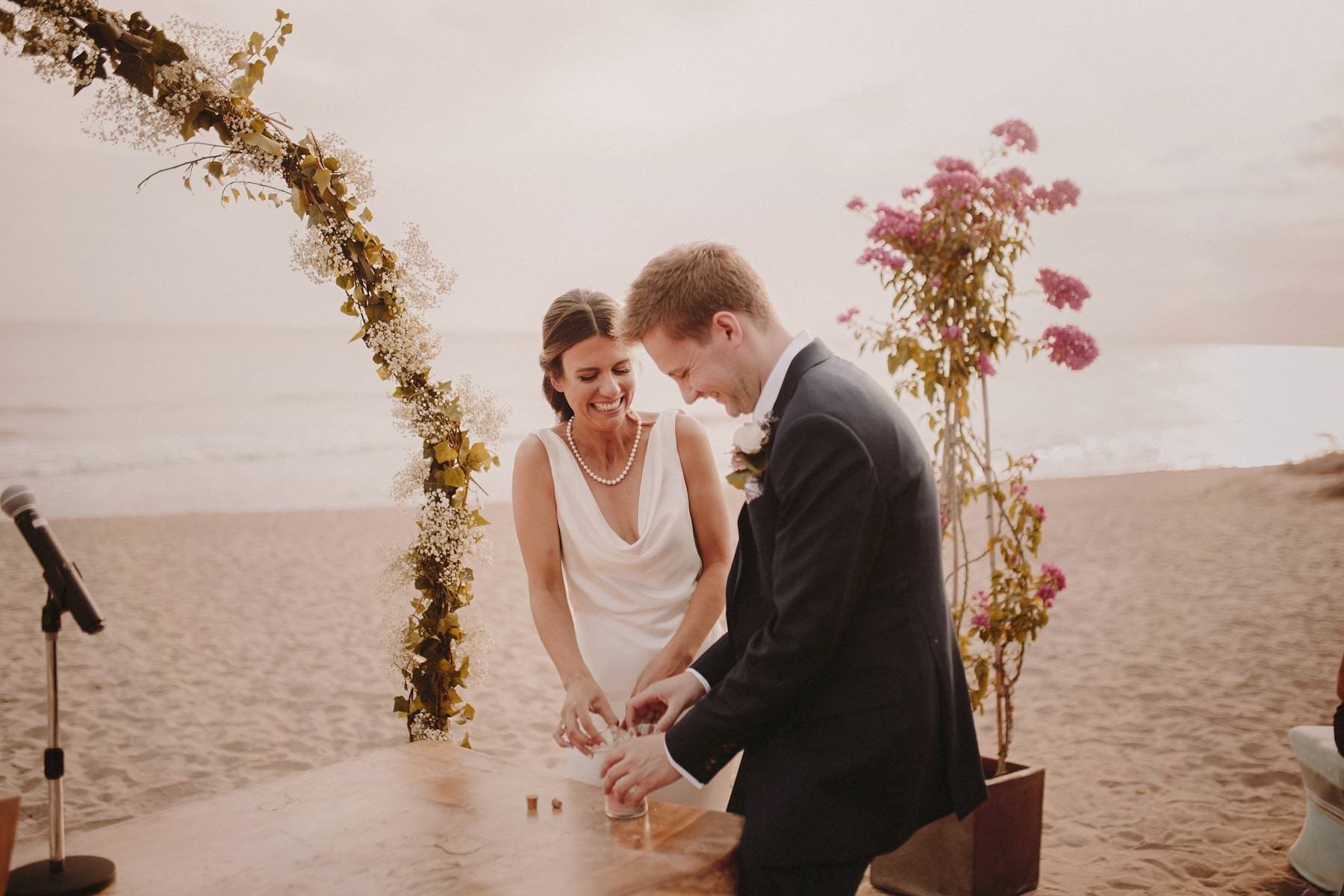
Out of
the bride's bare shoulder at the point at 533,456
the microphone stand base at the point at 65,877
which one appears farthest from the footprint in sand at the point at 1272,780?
the microphone stand base at the point at 65,877

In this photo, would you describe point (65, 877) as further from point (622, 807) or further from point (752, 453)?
point (752, 453)

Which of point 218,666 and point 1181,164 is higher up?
point 1181,164

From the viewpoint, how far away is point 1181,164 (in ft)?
123

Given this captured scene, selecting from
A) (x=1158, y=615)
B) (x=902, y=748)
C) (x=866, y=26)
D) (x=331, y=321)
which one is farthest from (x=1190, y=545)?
(x=331, y=321)

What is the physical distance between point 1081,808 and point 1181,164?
3799cm

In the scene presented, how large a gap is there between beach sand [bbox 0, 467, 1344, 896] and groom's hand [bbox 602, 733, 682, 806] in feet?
3.80

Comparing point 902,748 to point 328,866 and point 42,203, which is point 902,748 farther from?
point 42,203

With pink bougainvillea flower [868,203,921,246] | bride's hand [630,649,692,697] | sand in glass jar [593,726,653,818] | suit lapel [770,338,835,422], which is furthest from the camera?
pink bougainvillea flower [868,203,921,246]

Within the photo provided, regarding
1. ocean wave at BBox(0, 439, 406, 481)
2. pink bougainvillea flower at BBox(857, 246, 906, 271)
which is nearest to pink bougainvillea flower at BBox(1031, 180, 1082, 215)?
pink bougainvillea flower at BBox(857, 246, 906, 271)

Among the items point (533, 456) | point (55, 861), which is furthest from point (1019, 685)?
point (55, 861)

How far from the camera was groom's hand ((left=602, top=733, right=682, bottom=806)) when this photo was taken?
2039 millimetres

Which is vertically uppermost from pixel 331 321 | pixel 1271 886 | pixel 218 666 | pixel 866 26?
pixel 866 26

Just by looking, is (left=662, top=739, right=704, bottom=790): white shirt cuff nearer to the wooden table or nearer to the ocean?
the wooden table

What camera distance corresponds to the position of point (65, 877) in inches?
75.7
